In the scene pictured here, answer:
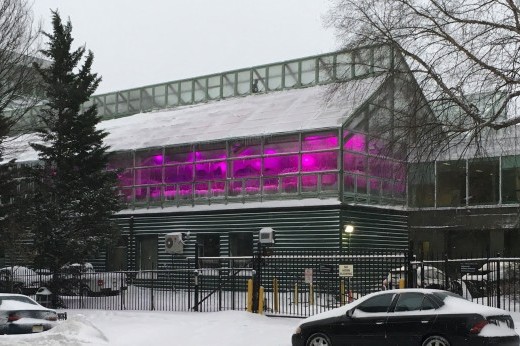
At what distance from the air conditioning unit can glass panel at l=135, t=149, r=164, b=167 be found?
430cm

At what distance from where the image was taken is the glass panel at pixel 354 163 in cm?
3115

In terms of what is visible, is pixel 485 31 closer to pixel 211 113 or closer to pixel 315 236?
pixel 315 236

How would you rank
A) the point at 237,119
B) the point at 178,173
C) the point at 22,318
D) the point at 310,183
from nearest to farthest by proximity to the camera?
1. the point at 22,318
2. the point at 310,183
3. the point at 237,119
4. the point at 178,173

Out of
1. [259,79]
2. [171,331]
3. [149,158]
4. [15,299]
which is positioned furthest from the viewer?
[259,79]

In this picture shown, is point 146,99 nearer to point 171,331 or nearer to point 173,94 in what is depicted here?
point 173,94

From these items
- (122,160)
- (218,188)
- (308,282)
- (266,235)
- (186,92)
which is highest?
(186,92)

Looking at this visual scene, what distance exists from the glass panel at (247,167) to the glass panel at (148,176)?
497cm

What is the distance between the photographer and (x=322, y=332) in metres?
14.4

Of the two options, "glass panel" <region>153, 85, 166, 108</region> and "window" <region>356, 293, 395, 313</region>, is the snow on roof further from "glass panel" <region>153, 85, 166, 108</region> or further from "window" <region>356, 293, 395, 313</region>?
"window" <region>356, 293, 395, 313</region>

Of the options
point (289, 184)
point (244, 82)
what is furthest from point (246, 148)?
point (244, 82)

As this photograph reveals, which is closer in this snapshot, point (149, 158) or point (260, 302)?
point (260, 302)

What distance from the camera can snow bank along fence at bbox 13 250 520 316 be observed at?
1962 cm

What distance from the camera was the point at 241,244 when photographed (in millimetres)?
33719

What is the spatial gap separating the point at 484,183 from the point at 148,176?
18.1 metres
